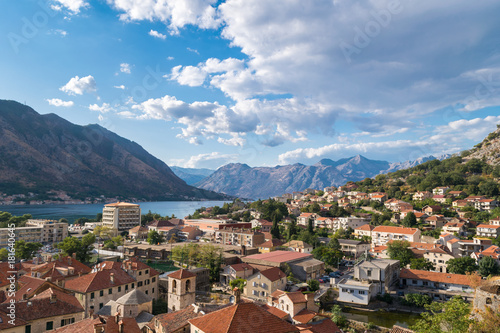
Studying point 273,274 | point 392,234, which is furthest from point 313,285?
point 392,234

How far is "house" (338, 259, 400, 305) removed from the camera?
33.0 m

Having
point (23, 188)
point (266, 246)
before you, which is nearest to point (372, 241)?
point (266, 246)

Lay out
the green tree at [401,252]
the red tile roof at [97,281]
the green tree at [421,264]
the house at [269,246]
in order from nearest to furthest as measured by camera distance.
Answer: the red tile roof at [97,281]
the green tree at [421,264]
the green tree at [401,252]
the house at [269,246]

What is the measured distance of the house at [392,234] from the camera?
54.8 metres

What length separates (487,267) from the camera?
38.3 meters

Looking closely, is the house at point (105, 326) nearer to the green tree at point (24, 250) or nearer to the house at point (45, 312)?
the house at point (45, 312)

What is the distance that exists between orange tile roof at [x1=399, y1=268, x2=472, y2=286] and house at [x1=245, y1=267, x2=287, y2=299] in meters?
16.0

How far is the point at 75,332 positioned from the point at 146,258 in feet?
141

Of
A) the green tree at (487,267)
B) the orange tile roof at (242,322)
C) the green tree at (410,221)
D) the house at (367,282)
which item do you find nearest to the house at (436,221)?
the green tree at (410,221)

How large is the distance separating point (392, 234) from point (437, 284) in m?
21.6

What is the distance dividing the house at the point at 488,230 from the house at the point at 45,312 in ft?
199

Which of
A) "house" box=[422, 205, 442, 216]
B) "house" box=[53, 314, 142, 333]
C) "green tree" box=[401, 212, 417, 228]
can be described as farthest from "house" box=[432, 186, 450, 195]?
"house" box=[53, 314, 142, 333]

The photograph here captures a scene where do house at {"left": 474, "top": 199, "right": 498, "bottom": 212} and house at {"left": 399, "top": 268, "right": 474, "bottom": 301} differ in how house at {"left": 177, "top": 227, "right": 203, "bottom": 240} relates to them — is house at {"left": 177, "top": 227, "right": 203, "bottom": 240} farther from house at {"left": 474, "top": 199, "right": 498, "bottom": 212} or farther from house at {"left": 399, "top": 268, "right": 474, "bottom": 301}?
house at {"left": 474, "top": 199, "right": 498, "bottom": 212}

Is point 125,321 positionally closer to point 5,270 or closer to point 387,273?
point 5,270
